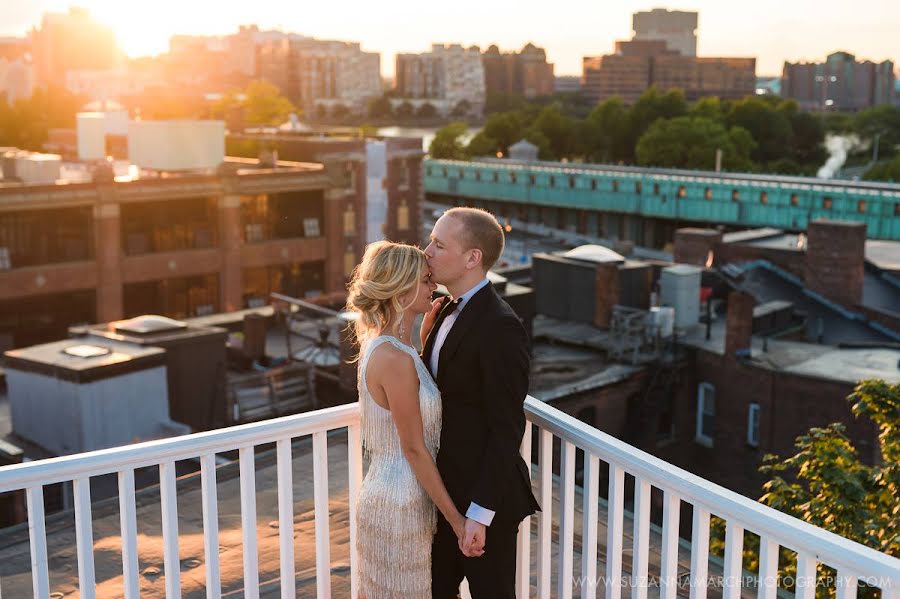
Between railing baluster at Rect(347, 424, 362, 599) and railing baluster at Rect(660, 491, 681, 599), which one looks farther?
railing baluster at Rect(347, 424, 362, 599)

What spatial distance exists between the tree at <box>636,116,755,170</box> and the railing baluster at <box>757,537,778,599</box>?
108 metres

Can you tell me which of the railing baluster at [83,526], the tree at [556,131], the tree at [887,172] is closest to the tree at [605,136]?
the tree at [556,131]

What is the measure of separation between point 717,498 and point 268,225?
51.9 metres

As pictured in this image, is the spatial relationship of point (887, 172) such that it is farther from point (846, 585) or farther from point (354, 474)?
point (846, 585)

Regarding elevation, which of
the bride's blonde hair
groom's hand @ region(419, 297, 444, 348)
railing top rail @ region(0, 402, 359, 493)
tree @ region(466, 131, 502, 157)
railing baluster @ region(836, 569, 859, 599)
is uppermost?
the bride's blonde hair

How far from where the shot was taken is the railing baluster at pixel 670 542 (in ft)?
13.7

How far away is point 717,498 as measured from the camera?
3947 millimetres

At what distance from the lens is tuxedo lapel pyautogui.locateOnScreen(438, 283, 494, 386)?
4523 mm

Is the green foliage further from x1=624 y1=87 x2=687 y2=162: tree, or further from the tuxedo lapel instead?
x1=624 y1=87 x2=687 y2=162: tree

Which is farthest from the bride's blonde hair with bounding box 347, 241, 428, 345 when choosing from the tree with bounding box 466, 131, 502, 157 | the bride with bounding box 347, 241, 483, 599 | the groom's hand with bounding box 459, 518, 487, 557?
the tree with bounding box 466, 131, 502, 157

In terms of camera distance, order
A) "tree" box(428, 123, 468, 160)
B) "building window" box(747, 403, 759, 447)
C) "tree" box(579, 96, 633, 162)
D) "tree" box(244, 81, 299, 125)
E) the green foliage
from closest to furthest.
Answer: the green foliage → "building window" box(747, 403, 759, 447) → "tree" box(428, 123, 468, 160) → "tree" box(579, 96, 633, 162) → "tree" box(244, 81, 299, 125)

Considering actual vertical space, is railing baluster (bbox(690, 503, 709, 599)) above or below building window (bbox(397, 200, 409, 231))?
above

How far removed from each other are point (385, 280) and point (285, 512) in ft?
4.24

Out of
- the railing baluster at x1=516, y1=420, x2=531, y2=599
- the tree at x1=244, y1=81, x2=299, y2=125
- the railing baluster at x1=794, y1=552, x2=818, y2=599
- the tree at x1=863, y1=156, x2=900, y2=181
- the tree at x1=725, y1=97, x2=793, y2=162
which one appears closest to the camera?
the railing baluster at x1=794, y1=552, x2=818, y2=599
